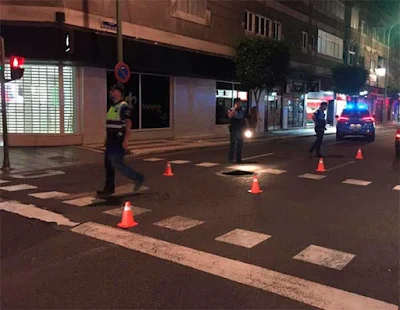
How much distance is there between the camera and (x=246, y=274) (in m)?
4.70

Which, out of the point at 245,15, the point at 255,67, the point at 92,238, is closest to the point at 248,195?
the point at 92,238

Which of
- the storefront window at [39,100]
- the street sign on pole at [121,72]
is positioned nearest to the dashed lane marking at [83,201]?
the street sign on pole at [121,72]

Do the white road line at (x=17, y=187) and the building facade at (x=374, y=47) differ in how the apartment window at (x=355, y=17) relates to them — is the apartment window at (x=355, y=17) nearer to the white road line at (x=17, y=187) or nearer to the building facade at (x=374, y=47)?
the building facade at (x=374, y=47)

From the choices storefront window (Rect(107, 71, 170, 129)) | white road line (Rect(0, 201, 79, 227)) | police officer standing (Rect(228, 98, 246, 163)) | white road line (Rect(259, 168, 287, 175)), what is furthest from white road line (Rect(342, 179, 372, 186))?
storefront window (Rect(107, 71, 170, 129))

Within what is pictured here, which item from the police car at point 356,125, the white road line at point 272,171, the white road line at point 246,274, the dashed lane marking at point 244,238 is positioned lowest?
the white road line at point 246,274

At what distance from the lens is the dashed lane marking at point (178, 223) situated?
6.49 meters

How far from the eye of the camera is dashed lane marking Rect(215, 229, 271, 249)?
578 cm

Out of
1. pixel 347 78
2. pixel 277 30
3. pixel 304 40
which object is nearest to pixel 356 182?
pixel 277 30

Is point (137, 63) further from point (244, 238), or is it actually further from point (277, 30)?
point (244, 238)

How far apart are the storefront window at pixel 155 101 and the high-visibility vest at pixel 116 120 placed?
12492mm

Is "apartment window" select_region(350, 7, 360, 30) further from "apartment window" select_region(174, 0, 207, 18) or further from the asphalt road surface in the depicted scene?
the asphalt road surface

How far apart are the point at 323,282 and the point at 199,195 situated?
4487 millimetres

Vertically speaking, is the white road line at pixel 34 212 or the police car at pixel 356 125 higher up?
the police car at pixel 356 125

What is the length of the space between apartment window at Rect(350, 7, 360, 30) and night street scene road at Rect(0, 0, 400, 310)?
14.2 meters
